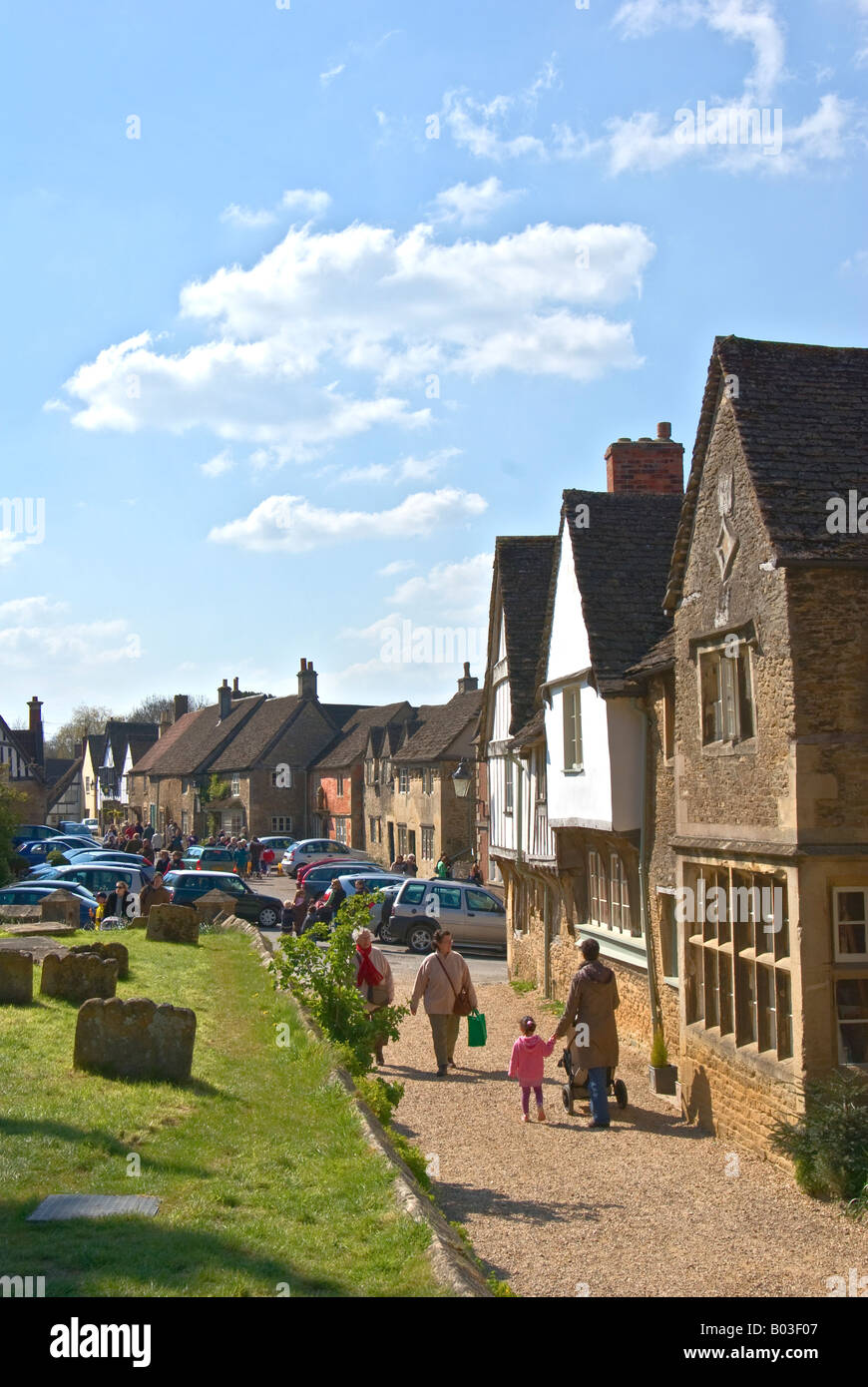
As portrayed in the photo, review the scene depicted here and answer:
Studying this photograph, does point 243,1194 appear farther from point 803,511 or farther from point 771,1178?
point 803,511

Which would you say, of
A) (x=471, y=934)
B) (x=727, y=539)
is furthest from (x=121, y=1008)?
(x=471, y=934)

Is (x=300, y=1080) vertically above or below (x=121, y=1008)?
below

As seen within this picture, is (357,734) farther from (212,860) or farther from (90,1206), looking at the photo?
(90,1206)

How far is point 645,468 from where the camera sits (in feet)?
66.8

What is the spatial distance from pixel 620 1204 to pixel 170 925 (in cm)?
1542

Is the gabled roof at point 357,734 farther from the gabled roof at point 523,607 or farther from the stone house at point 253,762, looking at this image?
the gabled roof at point 523,607

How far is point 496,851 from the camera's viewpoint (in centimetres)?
2669

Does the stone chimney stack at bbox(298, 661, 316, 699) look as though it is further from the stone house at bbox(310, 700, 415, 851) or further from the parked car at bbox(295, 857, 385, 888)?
the parked car at bbox(295, 857, 385, 888)

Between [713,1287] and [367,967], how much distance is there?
24.6ft

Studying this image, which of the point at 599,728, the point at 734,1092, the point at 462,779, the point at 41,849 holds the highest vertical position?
the point at 599,728

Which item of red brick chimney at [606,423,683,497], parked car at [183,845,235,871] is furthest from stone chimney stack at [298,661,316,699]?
red brick chimney at [606,423,683,497]

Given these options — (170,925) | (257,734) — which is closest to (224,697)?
(257,734)

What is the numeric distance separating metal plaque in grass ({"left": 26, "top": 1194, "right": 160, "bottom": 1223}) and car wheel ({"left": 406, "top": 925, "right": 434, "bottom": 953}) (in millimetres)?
23557

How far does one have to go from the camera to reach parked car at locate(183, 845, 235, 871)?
41469 mm
